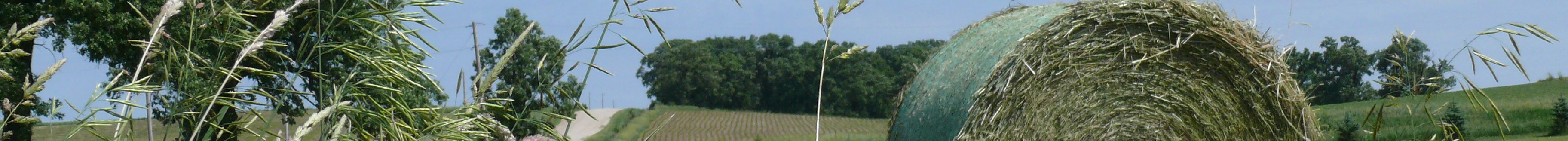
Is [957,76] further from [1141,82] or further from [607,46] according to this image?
[607,46]

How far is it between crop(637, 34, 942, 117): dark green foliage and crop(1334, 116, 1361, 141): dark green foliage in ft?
130

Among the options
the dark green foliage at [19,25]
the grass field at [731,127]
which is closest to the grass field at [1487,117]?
the grass field at [731,127]

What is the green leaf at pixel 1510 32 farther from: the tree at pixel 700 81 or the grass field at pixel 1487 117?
the tree at pixel 700 81

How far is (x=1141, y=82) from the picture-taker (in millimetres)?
5820

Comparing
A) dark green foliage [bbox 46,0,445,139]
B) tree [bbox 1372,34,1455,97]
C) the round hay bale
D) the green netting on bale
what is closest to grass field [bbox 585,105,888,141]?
the green netting on bale

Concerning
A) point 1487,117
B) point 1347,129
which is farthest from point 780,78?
point 1347,129

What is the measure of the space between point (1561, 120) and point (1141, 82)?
27.2 metres

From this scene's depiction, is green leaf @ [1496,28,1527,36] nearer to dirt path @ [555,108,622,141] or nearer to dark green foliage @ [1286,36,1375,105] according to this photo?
dark green foliage @ [1286,36,1375,105]

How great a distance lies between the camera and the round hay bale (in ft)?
18.5

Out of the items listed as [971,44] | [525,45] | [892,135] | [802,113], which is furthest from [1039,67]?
[802,113]

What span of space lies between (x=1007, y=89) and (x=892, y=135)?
3.50 feet

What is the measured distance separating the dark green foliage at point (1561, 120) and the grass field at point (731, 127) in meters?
20.6

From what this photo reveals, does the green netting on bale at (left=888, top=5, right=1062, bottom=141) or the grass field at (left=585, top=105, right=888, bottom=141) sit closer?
the green netting on bale at (left=888, top=5, right=1062, bottom=141)

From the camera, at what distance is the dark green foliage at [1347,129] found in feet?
72.0
